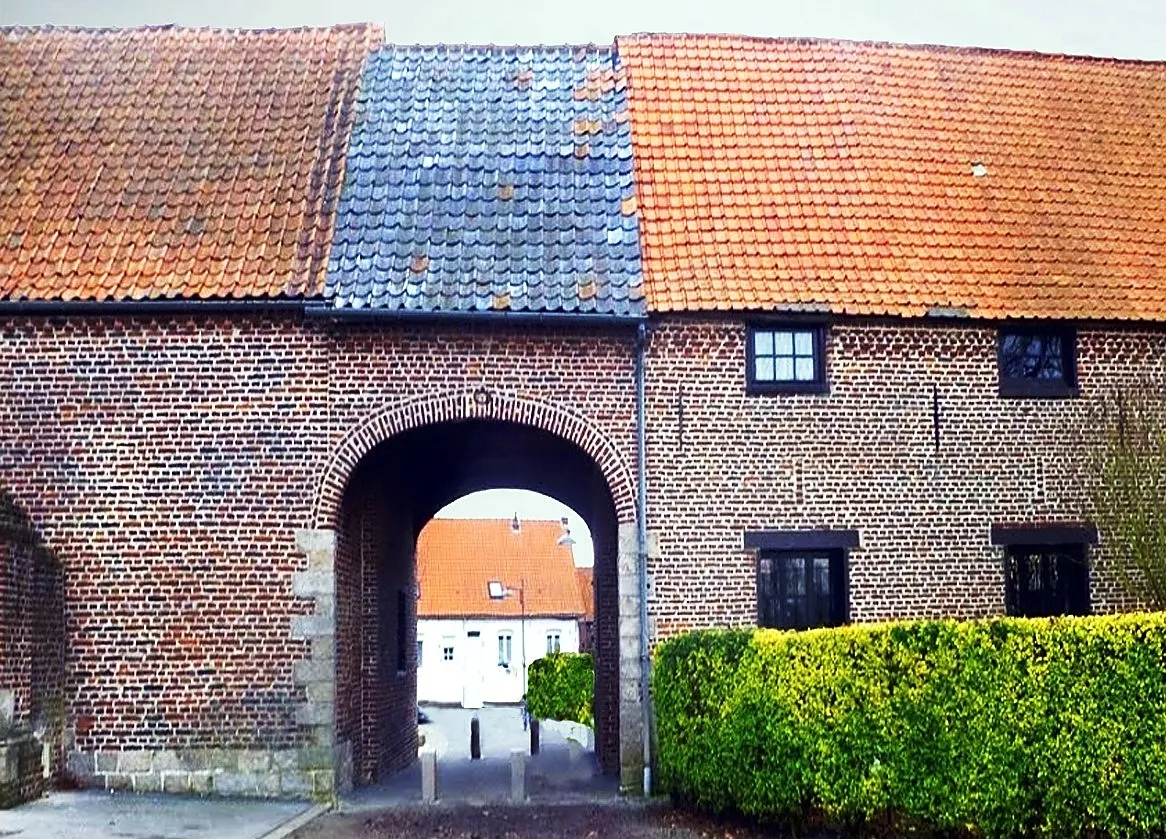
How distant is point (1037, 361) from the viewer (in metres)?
16.8

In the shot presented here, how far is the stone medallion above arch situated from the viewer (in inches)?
610

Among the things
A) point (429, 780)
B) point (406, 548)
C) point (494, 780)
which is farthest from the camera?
point (406, 548)

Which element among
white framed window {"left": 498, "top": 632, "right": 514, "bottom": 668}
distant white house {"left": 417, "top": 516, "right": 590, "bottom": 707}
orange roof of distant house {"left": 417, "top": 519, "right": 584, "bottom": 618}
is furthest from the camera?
white framed window {"left": 498, "top": 632, "right": 514, "bottom": 668}

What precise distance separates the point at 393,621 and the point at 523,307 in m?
6.26

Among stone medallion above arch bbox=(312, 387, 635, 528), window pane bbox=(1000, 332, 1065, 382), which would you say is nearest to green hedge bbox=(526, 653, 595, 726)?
stone medallion above arch bbox=(312, 387, 635, 528)

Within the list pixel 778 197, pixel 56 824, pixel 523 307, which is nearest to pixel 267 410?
pixel 523 307

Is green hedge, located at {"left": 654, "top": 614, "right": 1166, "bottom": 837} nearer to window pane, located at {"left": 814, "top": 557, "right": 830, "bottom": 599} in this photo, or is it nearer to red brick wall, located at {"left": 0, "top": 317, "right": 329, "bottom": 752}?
window pane, located at {"left": 814, "top": 557, "right": 830, "bottom": 599}

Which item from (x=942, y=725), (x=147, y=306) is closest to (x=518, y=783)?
(x=942, y=725)

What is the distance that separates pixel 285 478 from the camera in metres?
15.5

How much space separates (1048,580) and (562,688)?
57.6 ft

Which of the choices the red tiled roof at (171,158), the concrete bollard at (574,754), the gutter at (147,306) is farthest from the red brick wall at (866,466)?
the concrete bollard at (574,754)

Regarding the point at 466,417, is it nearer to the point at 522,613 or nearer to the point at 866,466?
the point at 866,466

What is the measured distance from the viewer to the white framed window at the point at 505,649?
61594 mm

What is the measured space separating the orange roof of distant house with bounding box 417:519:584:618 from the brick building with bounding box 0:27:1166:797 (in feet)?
141
